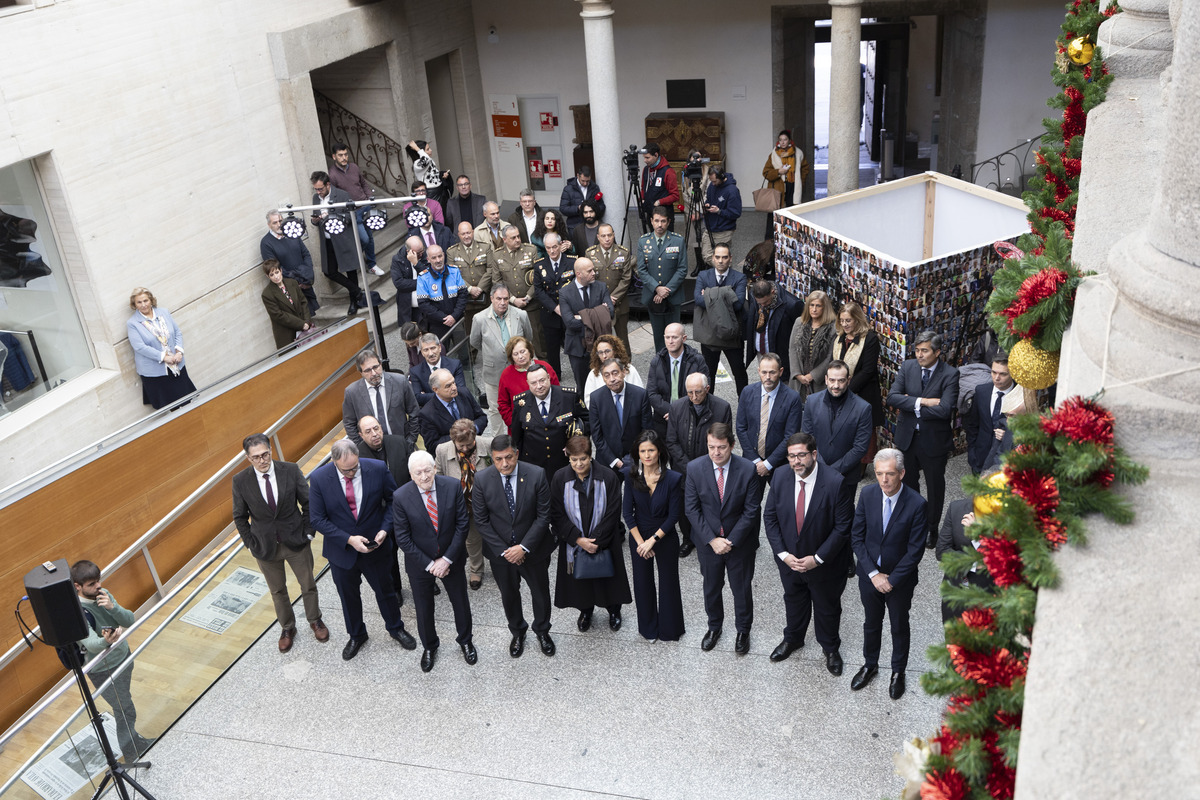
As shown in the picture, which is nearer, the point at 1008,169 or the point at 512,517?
the point at 512,517

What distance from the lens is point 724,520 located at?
613 centimetres

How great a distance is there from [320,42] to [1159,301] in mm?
11204

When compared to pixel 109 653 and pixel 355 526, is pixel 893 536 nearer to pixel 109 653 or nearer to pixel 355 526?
pixel 355 526

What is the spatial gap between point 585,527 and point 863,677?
182 cm

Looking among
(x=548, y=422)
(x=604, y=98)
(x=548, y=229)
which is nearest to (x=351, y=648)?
(x=548, y=422)

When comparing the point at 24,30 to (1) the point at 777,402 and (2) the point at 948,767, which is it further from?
(2) the point at 948,767

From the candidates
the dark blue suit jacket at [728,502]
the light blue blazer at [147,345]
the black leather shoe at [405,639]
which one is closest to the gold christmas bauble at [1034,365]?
the dark blue suit jacket at [728,502]

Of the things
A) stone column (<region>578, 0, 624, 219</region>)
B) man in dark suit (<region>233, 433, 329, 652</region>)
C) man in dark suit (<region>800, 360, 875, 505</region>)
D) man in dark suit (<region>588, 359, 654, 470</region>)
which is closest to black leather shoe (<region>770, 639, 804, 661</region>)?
man in dark suit (<region>800, 360, 875, 505</region>)

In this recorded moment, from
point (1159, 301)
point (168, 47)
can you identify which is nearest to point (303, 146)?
point (168, 47)

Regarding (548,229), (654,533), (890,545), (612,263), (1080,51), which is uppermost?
(1080,51)

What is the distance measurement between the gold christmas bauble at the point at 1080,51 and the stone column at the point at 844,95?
21.3ft

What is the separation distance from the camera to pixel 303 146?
1159cm

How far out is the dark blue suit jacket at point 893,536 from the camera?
18.1ft

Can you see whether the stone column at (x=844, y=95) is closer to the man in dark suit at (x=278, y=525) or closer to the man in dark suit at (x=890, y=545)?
the man in dark suit at (x=890, y=545)
